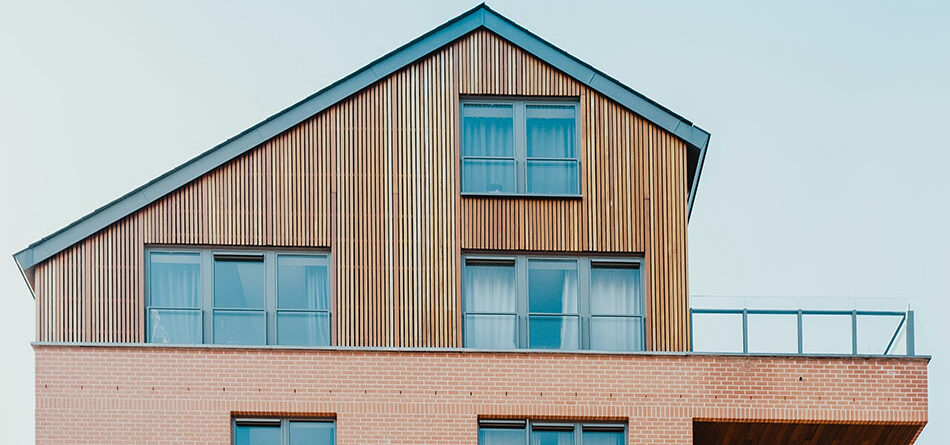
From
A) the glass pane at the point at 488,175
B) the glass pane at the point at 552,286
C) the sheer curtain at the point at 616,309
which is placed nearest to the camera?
the sheer curtain at the point at 616,309

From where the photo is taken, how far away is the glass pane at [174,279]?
26.0 m

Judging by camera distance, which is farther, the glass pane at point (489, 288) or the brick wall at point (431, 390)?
the glass pane at point (489, 288)

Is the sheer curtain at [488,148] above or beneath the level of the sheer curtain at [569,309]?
above

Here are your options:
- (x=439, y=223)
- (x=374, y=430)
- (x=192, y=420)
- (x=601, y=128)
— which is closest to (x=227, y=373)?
(x=192, y=420)

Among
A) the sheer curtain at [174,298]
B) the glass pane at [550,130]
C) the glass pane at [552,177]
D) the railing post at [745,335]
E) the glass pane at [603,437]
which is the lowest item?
the glass pane at [603,437]

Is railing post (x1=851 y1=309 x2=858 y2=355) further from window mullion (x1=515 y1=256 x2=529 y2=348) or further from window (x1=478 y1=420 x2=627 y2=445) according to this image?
window mullion (x1=515 y1=256 x2=529 y2=348)

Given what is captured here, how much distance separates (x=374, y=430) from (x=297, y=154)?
5.14 m

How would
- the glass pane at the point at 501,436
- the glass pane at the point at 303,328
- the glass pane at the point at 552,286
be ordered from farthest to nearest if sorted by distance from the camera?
the glass pane at the point at 552,286 < the glass pane at the point at 303,328 < the glass pane at the point at 501,436

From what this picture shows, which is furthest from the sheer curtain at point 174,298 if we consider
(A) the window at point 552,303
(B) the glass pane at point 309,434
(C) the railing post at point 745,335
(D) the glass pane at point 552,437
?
(C) the railing post at point 745,335

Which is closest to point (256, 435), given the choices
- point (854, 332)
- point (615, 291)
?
point (615, 291)

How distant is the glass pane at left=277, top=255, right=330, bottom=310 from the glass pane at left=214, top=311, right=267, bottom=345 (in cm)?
49

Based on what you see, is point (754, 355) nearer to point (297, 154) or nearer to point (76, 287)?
point (297, 154)

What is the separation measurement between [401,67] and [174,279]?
5.57m

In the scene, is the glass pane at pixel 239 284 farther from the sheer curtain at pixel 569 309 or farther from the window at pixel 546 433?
the sheer curtain at pixel 569 309
